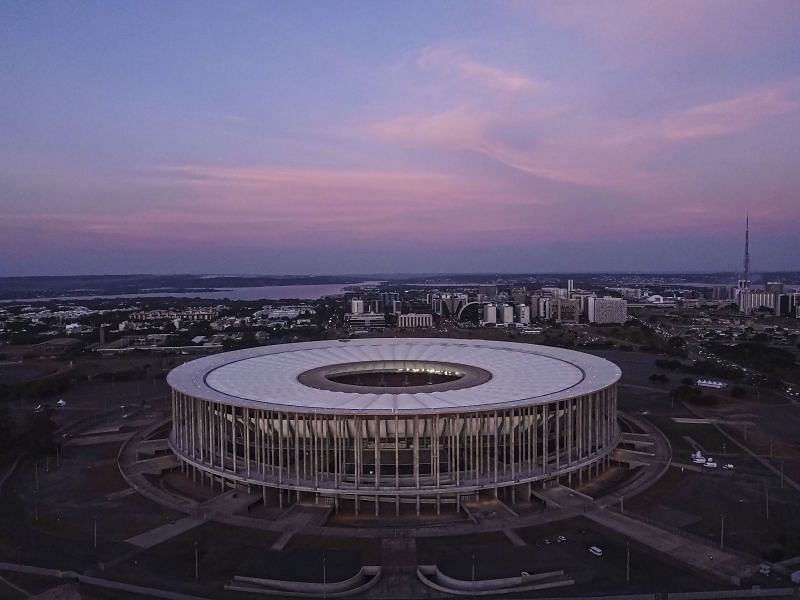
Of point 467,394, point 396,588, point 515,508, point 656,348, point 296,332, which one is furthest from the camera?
point 296,332

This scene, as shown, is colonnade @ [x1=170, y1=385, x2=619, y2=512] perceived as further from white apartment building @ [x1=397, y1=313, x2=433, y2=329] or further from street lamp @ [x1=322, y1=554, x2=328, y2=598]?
white apartment building @ [x1=397, y1=313, x2=433, y2=329]

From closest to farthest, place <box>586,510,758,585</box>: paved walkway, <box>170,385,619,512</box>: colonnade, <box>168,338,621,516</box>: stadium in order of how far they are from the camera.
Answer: <box>586,510,758,585</box>: paved walkway, <box>170,385,619,512</box>: colonnade, <box>168,338,621,516</box>: stadium

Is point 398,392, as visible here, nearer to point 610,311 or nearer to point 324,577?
point 324,577

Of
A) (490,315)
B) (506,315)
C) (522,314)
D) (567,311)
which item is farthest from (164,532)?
(567,311)

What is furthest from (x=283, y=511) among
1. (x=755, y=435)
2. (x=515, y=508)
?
(x=755, y=435)

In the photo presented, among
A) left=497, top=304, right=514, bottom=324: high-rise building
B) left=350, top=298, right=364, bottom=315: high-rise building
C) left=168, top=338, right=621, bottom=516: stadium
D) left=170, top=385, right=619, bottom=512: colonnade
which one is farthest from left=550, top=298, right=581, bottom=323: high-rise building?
left=170, top=385, right=619, bottom=512: colonnade

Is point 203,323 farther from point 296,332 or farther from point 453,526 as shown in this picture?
point 453,526
